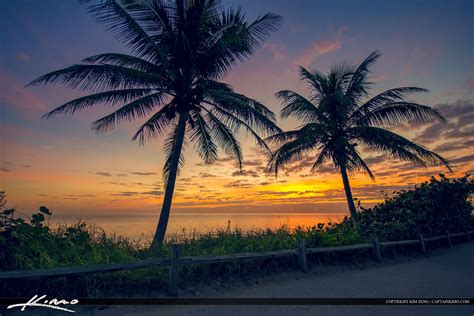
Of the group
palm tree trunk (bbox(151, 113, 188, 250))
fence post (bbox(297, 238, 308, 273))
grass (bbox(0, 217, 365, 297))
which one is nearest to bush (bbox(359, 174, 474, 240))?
grass (bbox(0, 217, 365, 297))

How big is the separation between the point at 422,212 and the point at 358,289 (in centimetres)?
763

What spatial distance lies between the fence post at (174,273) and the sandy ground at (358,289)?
482 millimetres

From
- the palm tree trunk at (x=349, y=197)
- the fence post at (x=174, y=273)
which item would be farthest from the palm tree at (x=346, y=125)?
the fence post at (x=174, y=273)

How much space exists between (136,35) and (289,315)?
9857mm

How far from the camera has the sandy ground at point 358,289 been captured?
197 inches

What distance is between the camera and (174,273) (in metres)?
5.63

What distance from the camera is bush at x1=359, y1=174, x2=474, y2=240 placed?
11.4 m

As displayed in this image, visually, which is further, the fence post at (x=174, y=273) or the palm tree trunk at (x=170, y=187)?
the palm tree trunk at (x=170, y=187)

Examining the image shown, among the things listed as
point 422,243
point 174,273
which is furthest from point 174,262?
point 422,243

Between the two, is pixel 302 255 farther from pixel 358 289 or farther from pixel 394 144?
pixel 394 144

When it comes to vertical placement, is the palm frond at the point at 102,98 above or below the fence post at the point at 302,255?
above
